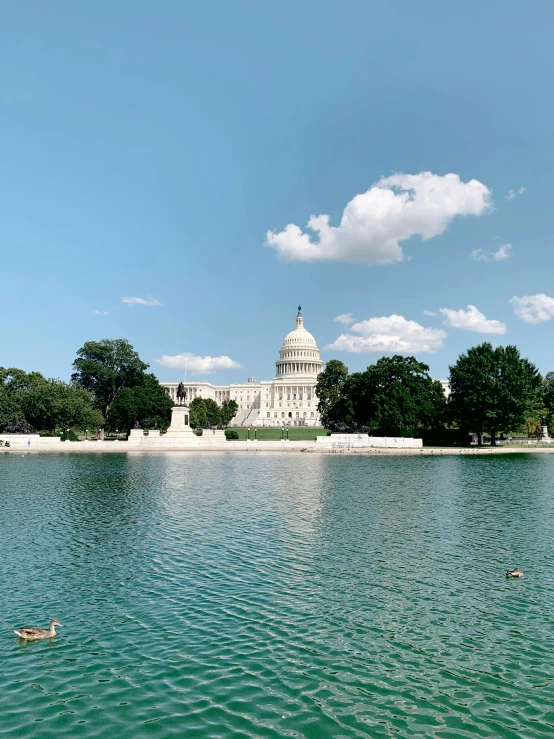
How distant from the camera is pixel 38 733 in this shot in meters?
8.55

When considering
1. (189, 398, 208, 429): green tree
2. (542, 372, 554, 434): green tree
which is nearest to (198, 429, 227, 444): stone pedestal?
(189, 398, 208, 429): green tree

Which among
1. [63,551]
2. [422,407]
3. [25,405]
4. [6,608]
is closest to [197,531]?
[63,551]

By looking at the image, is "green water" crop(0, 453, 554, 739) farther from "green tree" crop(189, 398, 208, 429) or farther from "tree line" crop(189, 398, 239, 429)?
"tree line" crop(189, 398, 239, 429)

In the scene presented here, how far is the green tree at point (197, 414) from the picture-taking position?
11412 centimetres

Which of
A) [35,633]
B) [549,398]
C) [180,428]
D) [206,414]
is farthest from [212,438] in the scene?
[35,633]

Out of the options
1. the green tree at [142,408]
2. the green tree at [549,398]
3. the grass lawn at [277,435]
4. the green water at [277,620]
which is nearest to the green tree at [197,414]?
the grass lawn at [277,435]

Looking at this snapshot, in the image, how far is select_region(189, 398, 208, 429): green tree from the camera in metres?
114

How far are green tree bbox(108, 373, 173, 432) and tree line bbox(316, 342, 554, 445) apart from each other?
27.7m

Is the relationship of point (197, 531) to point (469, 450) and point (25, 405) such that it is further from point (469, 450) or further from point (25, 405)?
point (25, 405)

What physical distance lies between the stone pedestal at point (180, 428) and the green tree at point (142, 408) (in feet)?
43.3

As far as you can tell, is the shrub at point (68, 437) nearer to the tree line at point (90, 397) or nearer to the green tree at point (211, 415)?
the tree line at point (90, 397)

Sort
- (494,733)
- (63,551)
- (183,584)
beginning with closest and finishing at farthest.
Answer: (494,733)
(183,584)
(63,551)

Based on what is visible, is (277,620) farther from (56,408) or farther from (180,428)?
(56,408)

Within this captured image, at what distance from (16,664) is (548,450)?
70.2 meters
